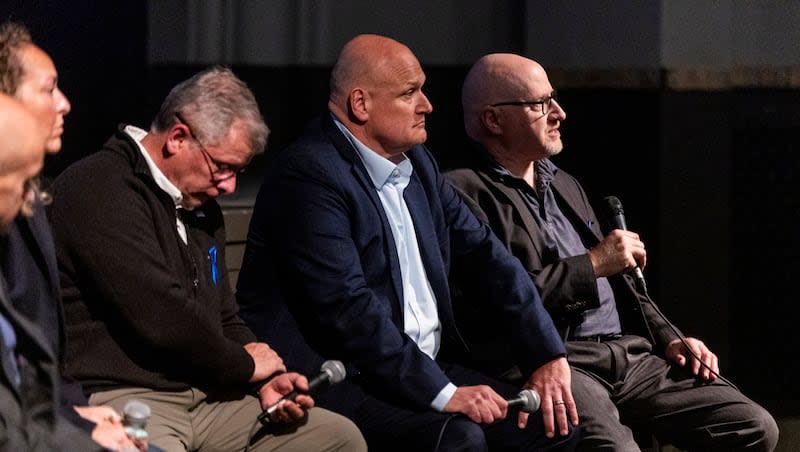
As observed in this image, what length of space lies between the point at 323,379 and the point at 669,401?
1.46 metres

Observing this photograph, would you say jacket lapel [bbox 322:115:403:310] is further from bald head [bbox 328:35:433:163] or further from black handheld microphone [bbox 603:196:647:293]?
black handheld microphone [bbox 603:196:647:293]

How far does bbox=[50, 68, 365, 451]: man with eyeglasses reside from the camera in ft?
11.9

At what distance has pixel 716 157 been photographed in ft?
19.3

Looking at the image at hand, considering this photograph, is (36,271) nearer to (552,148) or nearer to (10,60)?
(10,60)

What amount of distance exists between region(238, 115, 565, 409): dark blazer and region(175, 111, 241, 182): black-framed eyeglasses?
9.5 inches

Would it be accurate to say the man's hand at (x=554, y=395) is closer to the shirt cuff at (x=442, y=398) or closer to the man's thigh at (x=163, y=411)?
the shirt cuff at (x=442, y=398)

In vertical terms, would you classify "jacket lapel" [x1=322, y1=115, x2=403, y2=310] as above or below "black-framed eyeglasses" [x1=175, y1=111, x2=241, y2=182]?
below

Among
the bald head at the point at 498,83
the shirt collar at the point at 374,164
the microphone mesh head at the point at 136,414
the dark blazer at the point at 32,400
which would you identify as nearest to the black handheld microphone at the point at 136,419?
the microphone mesh head at the point at 136,414

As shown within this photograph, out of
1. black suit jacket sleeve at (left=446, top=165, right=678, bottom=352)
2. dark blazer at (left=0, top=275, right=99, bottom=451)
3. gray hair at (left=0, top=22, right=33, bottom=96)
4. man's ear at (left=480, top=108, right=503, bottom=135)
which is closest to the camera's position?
dark blazer at (left=0, top=275, right=99, bottom=451)

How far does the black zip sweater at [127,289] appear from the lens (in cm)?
361

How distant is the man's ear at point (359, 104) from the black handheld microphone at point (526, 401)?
0.94m

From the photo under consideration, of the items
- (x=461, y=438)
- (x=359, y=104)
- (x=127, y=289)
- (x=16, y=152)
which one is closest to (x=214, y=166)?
(x=127, y=289)

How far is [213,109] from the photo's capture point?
3.91m

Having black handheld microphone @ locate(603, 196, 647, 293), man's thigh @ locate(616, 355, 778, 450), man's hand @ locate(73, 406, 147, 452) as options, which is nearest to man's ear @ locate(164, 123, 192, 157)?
man's hand @ locate(73, 406, 147, 452)
